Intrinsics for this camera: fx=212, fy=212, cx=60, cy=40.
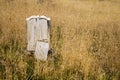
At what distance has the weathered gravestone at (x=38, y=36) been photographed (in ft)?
13.9

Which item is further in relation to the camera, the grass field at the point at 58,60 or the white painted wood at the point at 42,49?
the white painted wood at the point at 42,49

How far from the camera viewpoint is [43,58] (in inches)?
167

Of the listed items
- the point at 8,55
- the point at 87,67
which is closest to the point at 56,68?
the point at 87,67

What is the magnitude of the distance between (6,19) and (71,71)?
2901 millimetres

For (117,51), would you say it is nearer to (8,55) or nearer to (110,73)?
(110,73)

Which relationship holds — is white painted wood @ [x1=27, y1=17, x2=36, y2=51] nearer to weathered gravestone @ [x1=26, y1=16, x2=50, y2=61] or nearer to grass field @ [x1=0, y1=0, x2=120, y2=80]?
weathered gravestone @ [x1=26, y1=16, x2=50, y2=61]

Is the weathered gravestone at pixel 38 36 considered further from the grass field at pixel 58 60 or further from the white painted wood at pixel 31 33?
the grass field at pixel 58 60

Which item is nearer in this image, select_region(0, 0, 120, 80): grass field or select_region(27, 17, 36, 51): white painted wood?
select_region(0, 0, 120, 80): grass field

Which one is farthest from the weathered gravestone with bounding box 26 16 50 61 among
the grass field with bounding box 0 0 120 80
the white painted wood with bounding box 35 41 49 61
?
the grass field with bounding box 0 0 120 80

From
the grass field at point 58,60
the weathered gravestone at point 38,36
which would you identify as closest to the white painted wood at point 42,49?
the weathered gravestone at point 38,36

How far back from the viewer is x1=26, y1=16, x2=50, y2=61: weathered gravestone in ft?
13.9

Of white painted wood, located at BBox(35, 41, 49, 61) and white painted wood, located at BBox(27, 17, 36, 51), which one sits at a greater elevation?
white painted wood, located at BBox(27, 17, 36, 51)

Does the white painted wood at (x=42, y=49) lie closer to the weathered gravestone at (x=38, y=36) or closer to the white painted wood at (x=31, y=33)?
the weathered gravestone at (x=38, y=36)

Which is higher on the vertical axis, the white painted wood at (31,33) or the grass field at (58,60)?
the white painted wood at (31,33)
